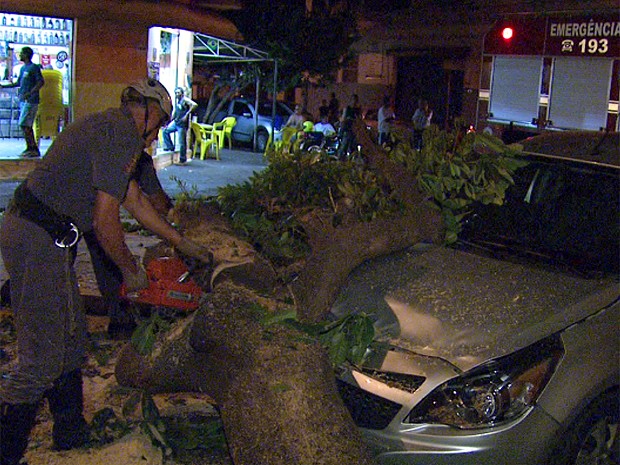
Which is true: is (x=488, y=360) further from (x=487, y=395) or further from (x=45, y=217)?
(x=45, y=217)

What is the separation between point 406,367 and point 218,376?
3.11 ft

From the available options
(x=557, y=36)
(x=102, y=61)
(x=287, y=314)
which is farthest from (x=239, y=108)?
(x=287, y=314)

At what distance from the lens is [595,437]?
362 centimetres

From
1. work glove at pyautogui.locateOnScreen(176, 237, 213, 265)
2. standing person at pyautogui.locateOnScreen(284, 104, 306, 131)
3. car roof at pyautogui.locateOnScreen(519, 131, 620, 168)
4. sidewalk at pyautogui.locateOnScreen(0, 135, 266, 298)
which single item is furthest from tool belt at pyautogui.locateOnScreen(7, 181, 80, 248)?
standing person at pyautogui.locateOnScreen(284, 104, 306, 131)

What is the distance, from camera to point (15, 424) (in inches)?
153

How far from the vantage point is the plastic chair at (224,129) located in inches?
728

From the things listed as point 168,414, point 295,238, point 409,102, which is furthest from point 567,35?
point 409,102

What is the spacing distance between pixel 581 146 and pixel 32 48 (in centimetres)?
1010

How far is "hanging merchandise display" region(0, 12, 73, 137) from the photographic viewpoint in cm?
1234

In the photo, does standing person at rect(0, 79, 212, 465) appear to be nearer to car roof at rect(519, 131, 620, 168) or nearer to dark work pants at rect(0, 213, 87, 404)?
dark work pants at rect(0, 213, 87, 404)

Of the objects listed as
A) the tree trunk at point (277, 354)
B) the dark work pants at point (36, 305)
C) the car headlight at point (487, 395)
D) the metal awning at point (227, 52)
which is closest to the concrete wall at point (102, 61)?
the metal awning at point (227, 52)

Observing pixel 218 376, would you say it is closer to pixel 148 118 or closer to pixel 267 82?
pixel 148 118

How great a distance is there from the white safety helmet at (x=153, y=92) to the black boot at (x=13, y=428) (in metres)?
1.66

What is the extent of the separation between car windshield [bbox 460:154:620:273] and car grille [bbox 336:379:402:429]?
4.69 ft
